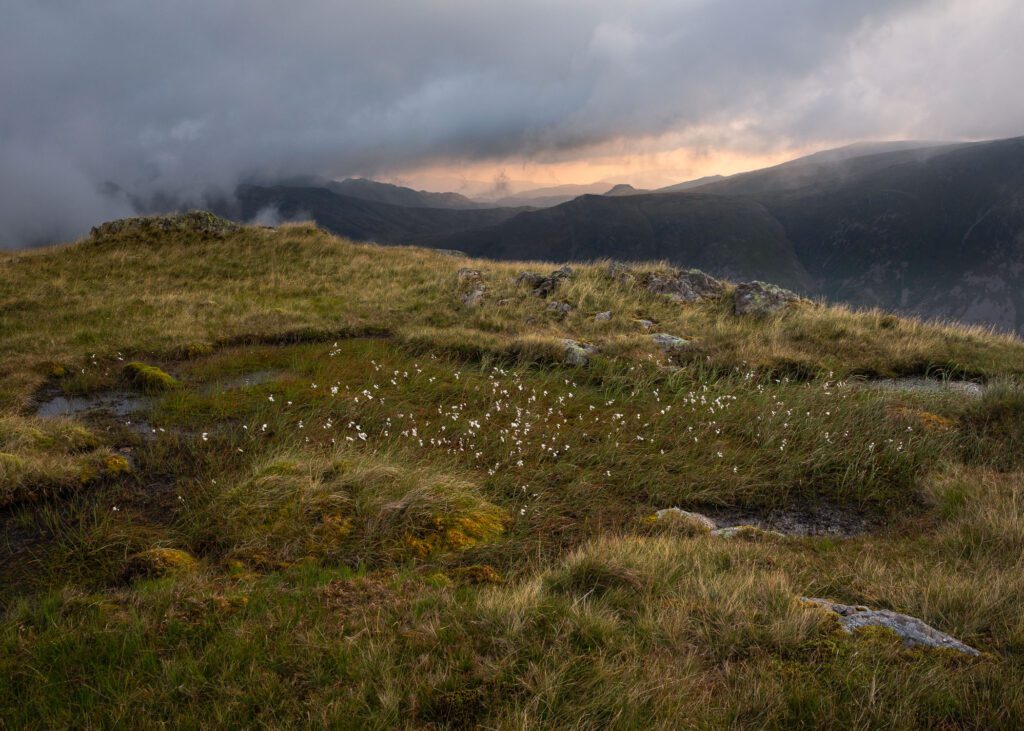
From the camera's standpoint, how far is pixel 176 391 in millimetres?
9641

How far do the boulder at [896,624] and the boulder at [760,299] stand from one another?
13.9 m

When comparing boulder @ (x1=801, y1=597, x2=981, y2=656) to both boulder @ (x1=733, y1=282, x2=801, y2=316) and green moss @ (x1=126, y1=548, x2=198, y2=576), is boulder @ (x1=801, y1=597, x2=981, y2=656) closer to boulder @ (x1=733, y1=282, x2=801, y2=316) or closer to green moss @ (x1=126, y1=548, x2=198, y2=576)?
green moss @ (x1=126, y1=548, x2=198, y2=576)

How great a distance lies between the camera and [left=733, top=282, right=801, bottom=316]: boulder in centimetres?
1659

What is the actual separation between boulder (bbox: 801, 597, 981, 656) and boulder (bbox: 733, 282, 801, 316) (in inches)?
549

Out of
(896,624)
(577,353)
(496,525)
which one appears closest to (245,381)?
(577,353)

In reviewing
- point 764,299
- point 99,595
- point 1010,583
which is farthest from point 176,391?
point 764,299

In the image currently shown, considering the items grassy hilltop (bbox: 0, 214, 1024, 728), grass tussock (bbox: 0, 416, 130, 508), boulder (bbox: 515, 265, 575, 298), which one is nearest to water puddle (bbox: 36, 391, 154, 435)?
grassy hilltop (bbox: 0, 214, 1024, 728)

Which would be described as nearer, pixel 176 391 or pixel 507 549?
pixel 507 549

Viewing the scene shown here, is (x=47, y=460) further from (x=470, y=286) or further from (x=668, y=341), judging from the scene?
(x=470, y=286)

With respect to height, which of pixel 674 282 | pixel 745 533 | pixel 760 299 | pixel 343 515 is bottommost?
pixel 745 533

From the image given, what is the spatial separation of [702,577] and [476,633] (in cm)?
184

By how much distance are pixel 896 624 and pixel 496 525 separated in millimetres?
3492

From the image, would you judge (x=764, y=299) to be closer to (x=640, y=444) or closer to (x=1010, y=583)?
(x=640, y=444)

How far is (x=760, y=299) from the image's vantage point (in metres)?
17.0
